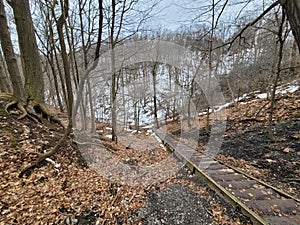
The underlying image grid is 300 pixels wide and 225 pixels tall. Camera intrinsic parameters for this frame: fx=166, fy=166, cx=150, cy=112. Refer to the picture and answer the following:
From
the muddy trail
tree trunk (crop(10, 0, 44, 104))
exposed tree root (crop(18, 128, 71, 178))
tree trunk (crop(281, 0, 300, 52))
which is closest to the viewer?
tree trunk (crop(281, 0, 300, 52))

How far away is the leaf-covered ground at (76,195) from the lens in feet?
8.77

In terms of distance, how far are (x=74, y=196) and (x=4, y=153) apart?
169cm

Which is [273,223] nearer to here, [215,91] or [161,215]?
[161,215]

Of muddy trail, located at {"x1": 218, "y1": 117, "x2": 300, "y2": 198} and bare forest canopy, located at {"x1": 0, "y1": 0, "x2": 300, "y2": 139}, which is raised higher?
bare forest canopy, located at {"x1": 0, "y1": 0, "x2": 300, "y2": 139}

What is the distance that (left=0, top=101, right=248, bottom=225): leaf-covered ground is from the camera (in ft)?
8.77

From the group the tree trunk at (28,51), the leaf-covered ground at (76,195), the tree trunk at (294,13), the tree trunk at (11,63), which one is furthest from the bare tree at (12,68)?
the tree trunk at (294,13)

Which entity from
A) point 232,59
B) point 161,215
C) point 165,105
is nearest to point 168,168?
point 161,215

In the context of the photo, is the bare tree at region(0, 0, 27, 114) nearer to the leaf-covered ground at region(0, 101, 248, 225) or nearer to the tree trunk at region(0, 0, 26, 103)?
the tree trunk at region(0, 0, 26, 103)

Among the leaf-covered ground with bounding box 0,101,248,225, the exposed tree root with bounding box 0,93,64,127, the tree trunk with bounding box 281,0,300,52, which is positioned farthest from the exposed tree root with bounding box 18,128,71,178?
the tree trunk with bounding box 281,0,300,52

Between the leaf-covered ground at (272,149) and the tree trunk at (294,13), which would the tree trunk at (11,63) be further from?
the leaf-covered ground at (272,149)

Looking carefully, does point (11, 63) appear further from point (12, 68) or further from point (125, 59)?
point (125, 59)

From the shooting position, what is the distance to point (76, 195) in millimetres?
3223

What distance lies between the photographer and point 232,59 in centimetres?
2058

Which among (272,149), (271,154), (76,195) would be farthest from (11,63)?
(272,149)
